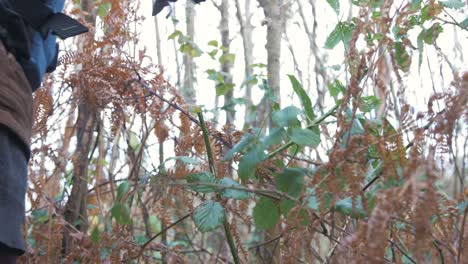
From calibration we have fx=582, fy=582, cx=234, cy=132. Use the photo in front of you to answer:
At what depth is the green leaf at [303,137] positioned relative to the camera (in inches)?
50.2

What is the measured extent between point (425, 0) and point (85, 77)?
101 centimetres

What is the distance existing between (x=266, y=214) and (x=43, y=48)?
622mm

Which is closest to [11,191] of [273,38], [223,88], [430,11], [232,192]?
[232,192]

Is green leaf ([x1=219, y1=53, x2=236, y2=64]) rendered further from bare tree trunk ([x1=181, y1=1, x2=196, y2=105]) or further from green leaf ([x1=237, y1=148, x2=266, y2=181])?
green leaf ([x1=237, y1=148, x2=266, y2=181])

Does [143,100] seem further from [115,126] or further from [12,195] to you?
[12,195]

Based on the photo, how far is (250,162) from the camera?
50.8 inches

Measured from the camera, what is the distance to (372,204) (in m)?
1.19

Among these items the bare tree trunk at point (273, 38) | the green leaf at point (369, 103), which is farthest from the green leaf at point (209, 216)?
the bare tree trunk at point (273, 38)

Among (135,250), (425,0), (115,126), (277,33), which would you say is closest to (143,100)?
(115,126)

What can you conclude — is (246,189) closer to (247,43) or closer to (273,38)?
(273,38)

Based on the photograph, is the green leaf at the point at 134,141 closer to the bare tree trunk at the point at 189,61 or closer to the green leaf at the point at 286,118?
the bare tree trunk at the point at 189,61

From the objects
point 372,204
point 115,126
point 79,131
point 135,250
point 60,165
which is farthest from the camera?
point 79,131

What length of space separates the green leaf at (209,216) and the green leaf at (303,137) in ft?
0.76

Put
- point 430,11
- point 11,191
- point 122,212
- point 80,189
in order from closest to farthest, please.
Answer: point 11,191 < point 122,212 < point 430,11 < point 80,189
